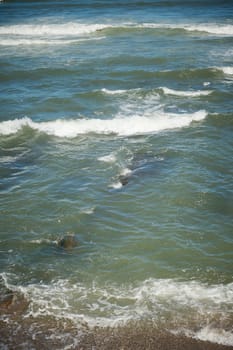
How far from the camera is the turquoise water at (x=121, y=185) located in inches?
376

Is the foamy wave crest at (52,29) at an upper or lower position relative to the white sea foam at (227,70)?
upper

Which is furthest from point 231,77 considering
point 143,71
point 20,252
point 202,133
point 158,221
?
point 20,252

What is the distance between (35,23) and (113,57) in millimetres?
18262

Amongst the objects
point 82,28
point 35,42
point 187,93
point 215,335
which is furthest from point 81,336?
point 82,28

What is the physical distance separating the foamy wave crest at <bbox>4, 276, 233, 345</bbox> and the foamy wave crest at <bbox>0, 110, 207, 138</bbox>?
30.8 ft

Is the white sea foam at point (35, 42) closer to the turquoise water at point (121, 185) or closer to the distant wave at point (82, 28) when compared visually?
the distant wave at point (82, 28)

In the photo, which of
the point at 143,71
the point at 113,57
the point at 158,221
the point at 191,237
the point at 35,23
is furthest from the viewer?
the point at 35,23

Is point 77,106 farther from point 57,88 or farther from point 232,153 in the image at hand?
point 232,153

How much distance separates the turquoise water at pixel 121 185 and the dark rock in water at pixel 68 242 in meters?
0.13

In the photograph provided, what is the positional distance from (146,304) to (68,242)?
3099mm

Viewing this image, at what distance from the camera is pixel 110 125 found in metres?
18.8

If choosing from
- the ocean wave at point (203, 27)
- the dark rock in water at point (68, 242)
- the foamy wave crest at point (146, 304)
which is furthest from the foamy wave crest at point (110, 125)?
the ocean wave at point (203, 27)

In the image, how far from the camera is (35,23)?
1722 inches

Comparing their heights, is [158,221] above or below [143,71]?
below
